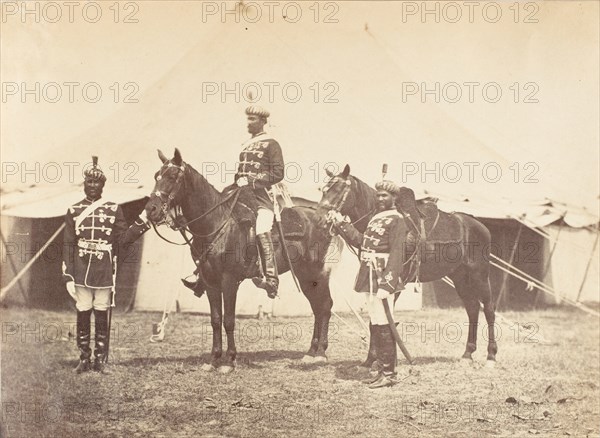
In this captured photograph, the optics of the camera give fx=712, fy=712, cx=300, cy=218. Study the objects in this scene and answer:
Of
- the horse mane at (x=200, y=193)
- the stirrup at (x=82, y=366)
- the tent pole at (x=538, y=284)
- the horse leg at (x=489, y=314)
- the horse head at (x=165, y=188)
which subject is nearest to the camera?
the horse head at (x=165, y=188)

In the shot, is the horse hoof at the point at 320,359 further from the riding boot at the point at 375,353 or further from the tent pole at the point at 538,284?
the tent pole at the point at 538,284

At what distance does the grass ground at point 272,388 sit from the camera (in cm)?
527

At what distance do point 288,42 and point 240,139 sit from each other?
0.84m

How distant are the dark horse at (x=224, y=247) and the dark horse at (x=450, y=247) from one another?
25 cm

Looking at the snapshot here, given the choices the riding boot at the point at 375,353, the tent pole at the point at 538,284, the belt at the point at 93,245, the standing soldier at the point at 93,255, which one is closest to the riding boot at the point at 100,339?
the standing soldier at the point at 93,255

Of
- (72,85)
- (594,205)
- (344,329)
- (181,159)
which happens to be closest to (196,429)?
(344,329)

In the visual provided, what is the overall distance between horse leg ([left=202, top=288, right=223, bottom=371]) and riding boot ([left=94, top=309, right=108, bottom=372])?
0.78 metres

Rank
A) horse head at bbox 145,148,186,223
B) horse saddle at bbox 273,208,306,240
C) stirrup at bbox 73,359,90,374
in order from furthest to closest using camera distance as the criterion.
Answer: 1. horse saddle at bbox 273,208,306,240
2. stirrup at bbox 73,359,90,374
3. horse head at bbox 145,148,186,223

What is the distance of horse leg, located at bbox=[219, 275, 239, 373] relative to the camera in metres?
5.33

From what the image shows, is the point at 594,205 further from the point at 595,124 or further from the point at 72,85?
the point at 72,85

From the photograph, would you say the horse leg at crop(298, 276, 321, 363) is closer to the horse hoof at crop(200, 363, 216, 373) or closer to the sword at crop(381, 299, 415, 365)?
the sword at crop(381, 299, 415, 365)

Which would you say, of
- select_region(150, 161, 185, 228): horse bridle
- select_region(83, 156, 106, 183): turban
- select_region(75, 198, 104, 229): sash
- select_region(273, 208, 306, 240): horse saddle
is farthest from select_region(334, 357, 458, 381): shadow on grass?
select_region(83, 156, 106, 183): turban

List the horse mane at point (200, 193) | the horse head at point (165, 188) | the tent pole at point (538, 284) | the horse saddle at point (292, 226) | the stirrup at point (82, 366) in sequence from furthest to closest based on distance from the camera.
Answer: the tent pole at point (538, 284)
the horse saddle at point (292, 226)
the stirrup at point (82, 366)
the horse mane at point (200, 193)
the horse head at point (165, 188)

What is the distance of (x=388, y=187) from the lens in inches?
213
